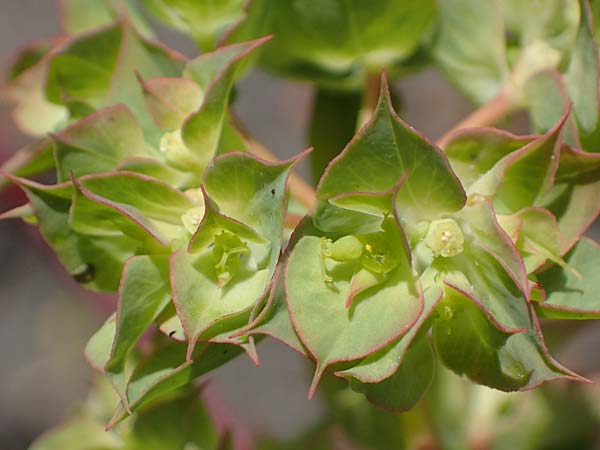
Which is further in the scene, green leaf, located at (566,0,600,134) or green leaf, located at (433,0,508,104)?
green leaf, located at (433,0,508,104)

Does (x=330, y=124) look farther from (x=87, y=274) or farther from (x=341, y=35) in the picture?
(x=87, y=274)

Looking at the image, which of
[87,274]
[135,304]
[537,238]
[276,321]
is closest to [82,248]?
[87,274]

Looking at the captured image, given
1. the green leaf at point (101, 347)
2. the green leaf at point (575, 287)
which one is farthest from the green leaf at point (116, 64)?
the green leaf at point (575, 287)

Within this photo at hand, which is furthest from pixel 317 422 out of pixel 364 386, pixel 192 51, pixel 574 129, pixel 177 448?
pixel 192 51

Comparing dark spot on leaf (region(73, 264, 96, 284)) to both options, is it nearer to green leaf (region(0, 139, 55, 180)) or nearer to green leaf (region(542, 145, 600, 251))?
green leaf (region(0, 139, 55, 180))

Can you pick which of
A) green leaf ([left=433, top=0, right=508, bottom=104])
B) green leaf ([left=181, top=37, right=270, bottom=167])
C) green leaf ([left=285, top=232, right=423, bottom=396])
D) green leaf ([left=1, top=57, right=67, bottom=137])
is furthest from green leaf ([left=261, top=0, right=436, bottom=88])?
green leaf ([left=285, top=232, right=423, bottom=396])

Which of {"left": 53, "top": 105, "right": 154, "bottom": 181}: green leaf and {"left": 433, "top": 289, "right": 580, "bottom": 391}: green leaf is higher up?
{"left": 53, "top": 105, "right": 154, "bottom": 181}: green leaf

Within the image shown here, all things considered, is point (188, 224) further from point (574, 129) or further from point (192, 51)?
point (192, 51)
